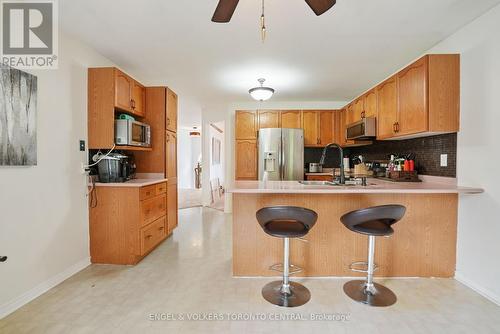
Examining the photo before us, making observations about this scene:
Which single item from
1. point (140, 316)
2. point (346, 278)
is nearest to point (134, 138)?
point (140, 316)

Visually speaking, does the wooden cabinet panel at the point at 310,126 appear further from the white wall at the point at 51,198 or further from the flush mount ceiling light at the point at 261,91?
the white wall at the point at 51,198

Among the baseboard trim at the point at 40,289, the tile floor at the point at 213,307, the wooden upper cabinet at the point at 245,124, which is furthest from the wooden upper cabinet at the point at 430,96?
the baseboard trim at the point at 40,289

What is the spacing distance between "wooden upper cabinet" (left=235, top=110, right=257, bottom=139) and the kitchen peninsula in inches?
102

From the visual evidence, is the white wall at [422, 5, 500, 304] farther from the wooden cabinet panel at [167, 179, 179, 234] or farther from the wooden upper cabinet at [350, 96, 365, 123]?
the wooden cabinet panel at [167, 179, 179, 234]

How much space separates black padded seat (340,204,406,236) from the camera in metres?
1.87

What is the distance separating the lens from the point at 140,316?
5.81 feet

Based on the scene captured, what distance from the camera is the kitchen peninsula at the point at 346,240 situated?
2.32 meters

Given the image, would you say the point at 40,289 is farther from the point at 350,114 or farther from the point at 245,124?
the point at 350,114

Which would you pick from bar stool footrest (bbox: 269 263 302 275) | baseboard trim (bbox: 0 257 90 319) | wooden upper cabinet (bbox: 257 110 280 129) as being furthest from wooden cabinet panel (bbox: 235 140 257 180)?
baseboard trim (bbox: 0 257 90 319)

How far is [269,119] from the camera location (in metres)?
4.80

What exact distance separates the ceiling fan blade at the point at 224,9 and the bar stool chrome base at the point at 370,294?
237 cm

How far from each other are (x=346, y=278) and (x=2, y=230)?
2896 mm

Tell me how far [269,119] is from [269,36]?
238cm

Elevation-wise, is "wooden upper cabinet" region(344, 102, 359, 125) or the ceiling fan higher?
the ceiling fan
